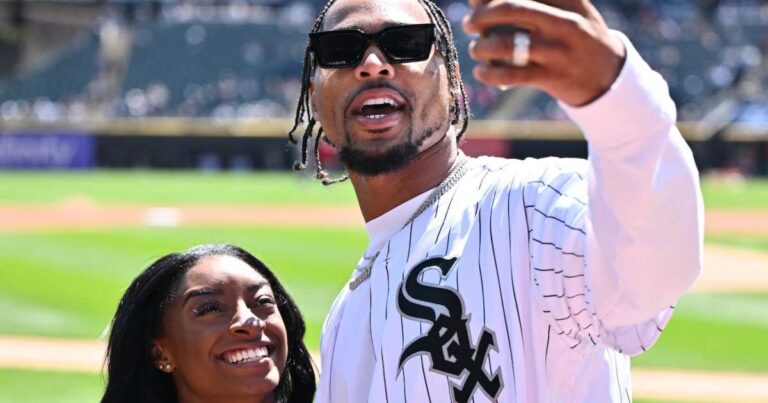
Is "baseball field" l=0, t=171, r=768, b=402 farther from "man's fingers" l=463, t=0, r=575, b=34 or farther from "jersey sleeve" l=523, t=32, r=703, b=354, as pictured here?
"man's fingers" l=463, t=0, r=575, b=34

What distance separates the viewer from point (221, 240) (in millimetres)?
11938

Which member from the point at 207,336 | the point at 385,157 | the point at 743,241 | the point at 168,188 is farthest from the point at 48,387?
the point at 168,188

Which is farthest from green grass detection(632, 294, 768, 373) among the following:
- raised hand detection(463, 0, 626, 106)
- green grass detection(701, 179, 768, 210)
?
green grass detection(701, 179, 768, 210)

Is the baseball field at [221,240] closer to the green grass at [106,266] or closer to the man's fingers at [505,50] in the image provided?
the green grass at [106,266]

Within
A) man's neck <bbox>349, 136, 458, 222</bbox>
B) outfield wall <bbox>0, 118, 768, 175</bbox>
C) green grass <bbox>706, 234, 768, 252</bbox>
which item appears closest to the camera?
man's neck <bbox>349, 136, 458, 222</bbox>

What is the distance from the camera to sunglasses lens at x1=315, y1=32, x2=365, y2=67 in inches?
100

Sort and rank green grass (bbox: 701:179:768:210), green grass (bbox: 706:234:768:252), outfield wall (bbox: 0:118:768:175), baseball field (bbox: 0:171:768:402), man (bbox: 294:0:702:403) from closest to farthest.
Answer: man (bbox: 294:0:702:403) < baseball field (bbox: 0:171:768:402) < green grass (bbox: 706:234:768:252) < green grass (bbox: 701:179:768:210) < outfield wall (bbox: 0:118:768:175)

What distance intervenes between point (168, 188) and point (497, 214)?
21.9 metres

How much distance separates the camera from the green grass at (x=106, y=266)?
31.8ft

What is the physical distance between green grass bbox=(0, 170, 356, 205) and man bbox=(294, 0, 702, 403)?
58.6 ft

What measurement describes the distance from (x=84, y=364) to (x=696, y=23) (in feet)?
97.3

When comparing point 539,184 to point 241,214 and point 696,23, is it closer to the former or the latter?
point 241,214

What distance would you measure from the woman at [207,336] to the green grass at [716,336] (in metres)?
5.29

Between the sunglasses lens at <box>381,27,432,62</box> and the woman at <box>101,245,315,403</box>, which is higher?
the sunglasses lens at <box>381,27,432,62</box>
